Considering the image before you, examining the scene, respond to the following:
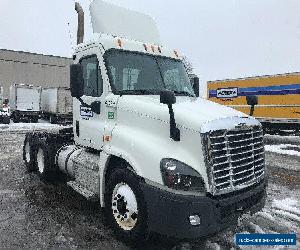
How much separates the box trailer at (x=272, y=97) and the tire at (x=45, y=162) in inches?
520

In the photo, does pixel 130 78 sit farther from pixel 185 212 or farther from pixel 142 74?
pixel 185 212

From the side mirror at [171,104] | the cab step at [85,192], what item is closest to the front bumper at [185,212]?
the side mirror at [171,104]

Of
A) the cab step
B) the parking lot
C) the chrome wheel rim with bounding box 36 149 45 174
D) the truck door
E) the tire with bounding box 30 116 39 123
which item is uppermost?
the truck door

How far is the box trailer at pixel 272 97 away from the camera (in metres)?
18.4

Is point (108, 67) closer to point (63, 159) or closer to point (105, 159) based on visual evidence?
point (105, 159)

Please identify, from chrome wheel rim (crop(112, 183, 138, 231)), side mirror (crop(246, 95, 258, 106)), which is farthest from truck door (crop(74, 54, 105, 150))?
side mirror (crop(246, 95, 258, 106))

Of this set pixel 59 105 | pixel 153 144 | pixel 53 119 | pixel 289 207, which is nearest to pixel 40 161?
pixel 153 144

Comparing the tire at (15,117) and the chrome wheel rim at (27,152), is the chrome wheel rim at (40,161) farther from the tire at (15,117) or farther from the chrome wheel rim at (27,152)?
the tire at (15,117)

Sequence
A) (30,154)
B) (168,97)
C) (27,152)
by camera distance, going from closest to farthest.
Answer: (168,97) → (30,154) → (27,152)

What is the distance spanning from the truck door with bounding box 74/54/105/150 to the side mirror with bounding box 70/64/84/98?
342 millimetres

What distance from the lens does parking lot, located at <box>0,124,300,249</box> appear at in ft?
15.6

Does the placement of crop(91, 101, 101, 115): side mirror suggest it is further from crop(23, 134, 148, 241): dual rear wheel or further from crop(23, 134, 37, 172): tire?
crop(23, 134, 37, 172): tire

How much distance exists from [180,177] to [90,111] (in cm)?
258

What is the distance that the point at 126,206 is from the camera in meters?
4.71
